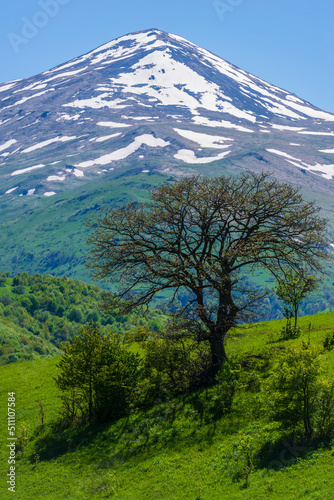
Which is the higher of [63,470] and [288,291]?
[288,291]

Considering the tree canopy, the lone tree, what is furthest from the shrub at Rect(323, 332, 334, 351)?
the lone tree

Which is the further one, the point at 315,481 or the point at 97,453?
the point at 97,453

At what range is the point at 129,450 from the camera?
24672 millimetres

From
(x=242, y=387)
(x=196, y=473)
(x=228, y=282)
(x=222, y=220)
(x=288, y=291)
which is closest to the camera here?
(x=196, y=473)

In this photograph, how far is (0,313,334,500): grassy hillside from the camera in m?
18.1

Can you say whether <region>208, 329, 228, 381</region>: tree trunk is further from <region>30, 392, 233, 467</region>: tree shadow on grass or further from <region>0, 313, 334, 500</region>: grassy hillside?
<region>30, 392, 233, 467</region>: tree shadow on grass

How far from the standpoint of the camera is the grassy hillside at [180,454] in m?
18.1

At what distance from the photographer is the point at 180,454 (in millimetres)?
→ 22781

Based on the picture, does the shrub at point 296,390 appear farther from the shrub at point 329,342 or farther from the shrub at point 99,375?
the shrub at point 99,375

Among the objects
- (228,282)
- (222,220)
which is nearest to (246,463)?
(228,282)

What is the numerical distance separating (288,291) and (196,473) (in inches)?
764

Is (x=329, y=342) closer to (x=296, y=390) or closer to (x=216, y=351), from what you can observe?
(x=216, y=351)

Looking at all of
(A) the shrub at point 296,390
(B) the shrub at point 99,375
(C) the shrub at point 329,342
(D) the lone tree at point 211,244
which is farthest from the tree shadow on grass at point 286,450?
(C) the shrub at point 329,342

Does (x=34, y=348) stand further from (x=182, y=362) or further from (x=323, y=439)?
(x=323, y=439)
